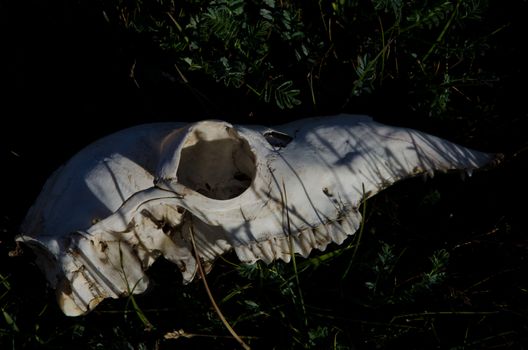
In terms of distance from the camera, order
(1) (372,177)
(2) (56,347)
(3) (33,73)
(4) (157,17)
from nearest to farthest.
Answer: (1) (372,177), (2) (56,347), (4) (157,17), (3) (33,73)

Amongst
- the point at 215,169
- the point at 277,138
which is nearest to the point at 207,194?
the point at 215,169

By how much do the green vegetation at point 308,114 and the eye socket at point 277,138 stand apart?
0.23m

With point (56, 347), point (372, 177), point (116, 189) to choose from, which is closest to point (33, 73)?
point (116, 189)

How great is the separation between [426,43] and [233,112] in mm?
1261

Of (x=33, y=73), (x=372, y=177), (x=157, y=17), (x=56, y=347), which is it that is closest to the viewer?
(x=372, y=177)

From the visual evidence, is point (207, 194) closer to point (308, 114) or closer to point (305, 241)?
point (305, 241)

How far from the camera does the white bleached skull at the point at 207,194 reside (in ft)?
9.52

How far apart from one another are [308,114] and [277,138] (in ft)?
1.76

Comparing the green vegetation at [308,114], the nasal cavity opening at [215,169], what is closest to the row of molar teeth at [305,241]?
the green vegetation at [308,114]

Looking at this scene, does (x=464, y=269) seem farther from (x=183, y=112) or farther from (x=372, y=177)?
(x=183, y=112)

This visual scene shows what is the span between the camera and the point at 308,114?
12.4 feet

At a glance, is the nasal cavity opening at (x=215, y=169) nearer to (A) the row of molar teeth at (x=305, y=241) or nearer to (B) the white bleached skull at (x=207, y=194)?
(B) the white bleached skull at (x=207, y=194)

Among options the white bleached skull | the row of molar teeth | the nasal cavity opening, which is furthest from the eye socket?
the row of molar teeth

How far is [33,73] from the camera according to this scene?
4.03 m
